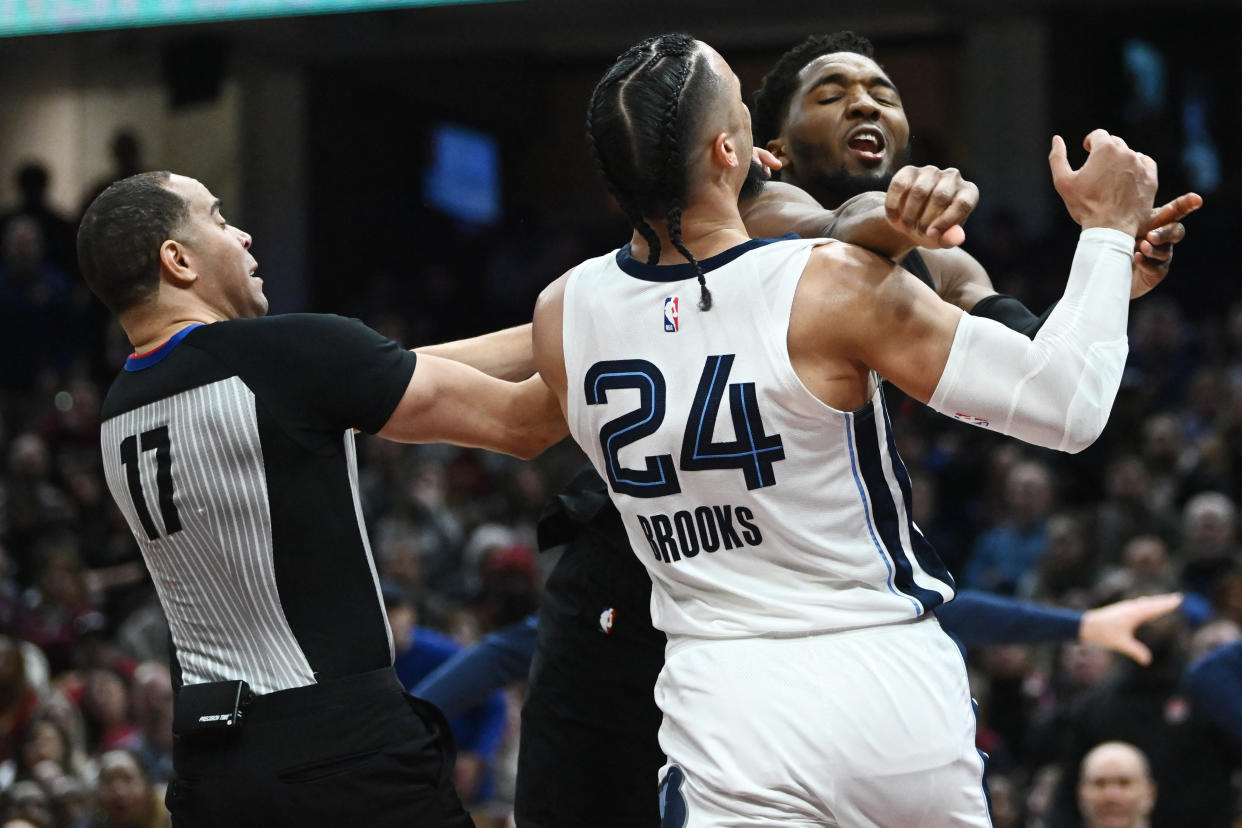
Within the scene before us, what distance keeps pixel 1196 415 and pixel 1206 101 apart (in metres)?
5.07

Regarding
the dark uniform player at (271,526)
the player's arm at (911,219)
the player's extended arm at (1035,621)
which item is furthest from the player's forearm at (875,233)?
the player's extended arm at (1035,621)

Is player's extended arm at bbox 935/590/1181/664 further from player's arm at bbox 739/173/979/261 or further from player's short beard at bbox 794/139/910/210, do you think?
player's arm at bbox 739/173/979/261

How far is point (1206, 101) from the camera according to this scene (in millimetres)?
14312

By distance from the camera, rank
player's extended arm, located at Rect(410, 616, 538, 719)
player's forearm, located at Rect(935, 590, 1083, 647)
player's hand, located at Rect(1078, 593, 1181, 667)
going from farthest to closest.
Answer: player's hand, located at Rect(1078, 593, 1181, 667) < player's forearm, located at Rect(935, 590, 1083, 647) < player's extended arm, located at Rect(410, 616, 538, 719)

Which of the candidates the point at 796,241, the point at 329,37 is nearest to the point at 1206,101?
the point at 329,37

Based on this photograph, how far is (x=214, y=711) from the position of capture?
2912 millimetres

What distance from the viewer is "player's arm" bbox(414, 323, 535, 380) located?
3.34m

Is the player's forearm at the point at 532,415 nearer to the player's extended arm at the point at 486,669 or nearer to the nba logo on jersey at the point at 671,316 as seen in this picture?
the nba logo on jersey at the point at 671,316

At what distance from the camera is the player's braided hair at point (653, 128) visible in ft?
8.77

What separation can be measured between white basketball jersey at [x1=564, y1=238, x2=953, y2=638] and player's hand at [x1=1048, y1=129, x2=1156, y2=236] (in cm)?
45

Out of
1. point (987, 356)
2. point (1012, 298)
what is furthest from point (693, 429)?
point (1012, 298)

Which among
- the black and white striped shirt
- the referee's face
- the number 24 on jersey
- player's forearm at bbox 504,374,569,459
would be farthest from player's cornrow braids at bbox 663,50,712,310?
the referee's face

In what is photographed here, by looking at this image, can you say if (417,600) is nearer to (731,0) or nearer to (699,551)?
(731,0)

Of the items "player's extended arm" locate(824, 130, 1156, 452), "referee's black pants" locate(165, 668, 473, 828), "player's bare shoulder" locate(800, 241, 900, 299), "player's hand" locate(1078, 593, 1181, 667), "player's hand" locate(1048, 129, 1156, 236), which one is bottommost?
"player's hand" locate(1078, 593, 1181, 667)
